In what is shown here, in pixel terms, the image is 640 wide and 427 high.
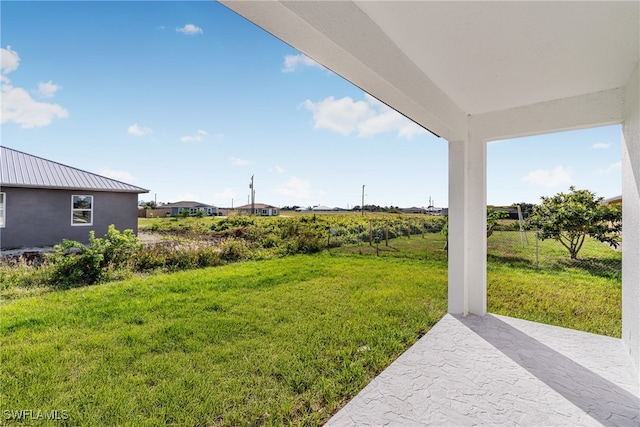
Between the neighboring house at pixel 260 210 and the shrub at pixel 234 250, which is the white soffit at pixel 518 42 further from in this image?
the neighboring house at pixel 260 210

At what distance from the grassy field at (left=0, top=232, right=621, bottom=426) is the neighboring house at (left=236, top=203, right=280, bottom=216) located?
5.29 ft

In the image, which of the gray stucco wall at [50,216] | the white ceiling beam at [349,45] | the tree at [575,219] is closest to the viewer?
the white ceiling beam at [349,45]

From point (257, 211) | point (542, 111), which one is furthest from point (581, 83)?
point (257, 211)

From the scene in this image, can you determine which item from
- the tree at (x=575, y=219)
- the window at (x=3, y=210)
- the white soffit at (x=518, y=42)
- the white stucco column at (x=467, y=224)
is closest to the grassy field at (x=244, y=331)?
the tree at (x=575, y=219)

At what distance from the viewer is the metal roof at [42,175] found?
360 centimetres

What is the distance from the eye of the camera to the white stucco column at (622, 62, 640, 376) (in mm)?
1937

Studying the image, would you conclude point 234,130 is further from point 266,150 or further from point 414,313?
point 414,313

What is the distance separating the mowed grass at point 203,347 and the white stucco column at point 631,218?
162 centimetres

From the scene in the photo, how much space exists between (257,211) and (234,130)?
2.06 m

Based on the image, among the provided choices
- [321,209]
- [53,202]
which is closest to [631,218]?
[321,209]

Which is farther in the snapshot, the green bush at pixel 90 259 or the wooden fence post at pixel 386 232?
the wooden fence post at pixel 386 232

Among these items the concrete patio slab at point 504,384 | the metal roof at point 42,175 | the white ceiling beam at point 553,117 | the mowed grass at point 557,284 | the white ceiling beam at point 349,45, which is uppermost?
the white ceiling beam at point 553,117

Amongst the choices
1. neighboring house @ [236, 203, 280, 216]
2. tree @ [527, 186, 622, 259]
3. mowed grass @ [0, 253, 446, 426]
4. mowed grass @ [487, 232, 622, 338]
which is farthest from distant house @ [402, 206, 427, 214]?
neighboring house @ [236, 203, 280, 216]

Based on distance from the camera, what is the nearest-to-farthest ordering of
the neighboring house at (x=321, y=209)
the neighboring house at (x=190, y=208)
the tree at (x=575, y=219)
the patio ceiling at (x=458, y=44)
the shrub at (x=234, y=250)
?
1. the patio ceiling at (x=458, y=44)
2. the tree at (x=575, y=219)
3. the neighboring house at (x=190, y=208)
4. the shrub at (x=234, y=250)
5. the neighboring house at (x=321, y=209)
